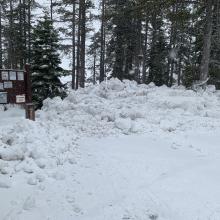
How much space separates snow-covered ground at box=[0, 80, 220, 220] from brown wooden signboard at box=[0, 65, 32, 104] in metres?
0.78

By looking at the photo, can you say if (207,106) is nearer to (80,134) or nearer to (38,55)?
(80,134)

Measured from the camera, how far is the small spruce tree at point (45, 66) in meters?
16.4

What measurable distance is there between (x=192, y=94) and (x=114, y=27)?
15735 mm

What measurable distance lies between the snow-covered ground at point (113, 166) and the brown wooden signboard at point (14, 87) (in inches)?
30.6

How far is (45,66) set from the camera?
53.2 ft

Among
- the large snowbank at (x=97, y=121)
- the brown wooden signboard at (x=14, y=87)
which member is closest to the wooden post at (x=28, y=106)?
the brown wooden signboard at (x=14, y=87)

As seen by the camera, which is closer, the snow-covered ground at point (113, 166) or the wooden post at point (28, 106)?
the snow-covered ground at point (113, 166)

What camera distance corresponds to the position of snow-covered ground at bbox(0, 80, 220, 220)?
16.8 ft

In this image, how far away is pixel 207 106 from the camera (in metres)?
13.5

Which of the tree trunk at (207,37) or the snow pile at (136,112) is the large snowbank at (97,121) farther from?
the tree trunk at (207,37)

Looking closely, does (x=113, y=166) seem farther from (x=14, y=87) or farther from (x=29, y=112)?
(x=14, y=87)

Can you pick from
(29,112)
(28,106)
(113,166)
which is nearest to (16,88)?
(28,106)

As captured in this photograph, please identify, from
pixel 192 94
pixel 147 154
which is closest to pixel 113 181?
pixel 147 154

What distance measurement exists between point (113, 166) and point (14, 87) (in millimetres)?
4840
